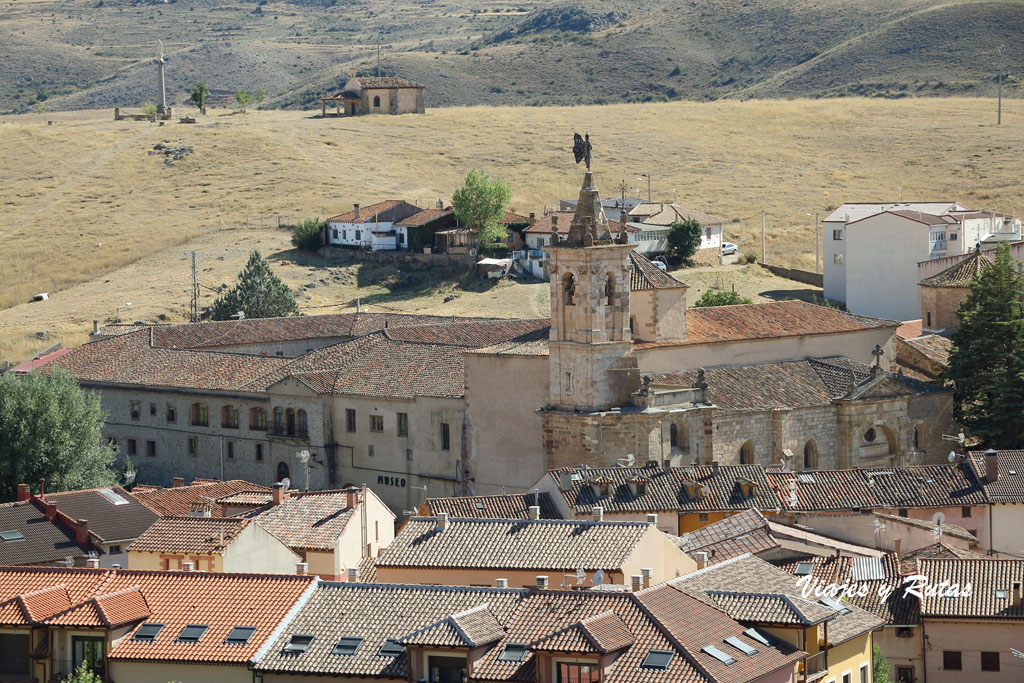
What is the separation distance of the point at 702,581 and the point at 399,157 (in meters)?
118

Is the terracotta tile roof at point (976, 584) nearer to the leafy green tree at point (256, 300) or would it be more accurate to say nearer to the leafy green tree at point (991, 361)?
the leafy green tree at point (991, 361)

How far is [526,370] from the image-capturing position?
65500 millimetres

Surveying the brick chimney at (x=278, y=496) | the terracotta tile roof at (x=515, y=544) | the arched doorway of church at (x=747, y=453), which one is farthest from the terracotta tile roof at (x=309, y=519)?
the arched doorway of church at (x=747, y=453)

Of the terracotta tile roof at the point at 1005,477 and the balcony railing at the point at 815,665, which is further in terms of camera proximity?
the terracotta tile roof at the point at 1005,477

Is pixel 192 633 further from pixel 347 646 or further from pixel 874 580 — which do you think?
pixel 874 580

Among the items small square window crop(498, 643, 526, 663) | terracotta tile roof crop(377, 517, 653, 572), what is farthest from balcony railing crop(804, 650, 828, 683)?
terracotta tile roof crop(377, 517, 653, 572)

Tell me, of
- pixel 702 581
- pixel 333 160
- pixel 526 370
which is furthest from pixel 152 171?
pixel 702 581

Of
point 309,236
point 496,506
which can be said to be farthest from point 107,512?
point 309,236

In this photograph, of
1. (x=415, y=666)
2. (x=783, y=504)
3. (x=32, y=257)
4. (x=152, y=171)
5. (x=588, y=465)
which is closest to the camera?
(x=415, y=666)

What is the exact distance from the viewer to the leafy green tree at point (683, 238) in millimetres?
117125

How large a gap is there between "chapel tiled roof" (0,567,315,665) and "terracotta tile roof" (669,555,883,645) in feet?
27.2

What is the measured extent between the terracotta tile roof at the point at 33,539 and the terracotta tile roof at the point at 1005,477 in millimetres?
26462

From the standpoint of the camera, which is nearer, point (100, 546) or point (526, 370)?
point (100, 546)

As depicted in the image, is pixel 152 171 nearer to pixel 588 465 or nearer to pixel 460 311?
pixel 460 311
